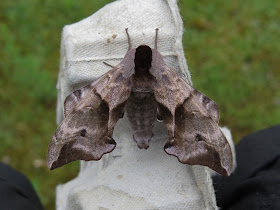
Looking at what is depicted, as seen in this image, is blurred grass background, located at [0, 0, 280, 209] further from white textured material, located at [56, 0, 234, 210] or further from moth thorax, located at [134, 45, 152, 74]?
moth thorax, located at [134, 45, 152, 74]

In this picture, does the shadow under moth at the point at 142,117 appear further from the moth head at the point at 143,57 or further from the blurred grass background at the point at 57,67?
the blurred grass background at the point at 57,67

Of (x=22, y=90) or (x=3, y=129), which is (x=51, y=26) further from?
(x=3, y=129)

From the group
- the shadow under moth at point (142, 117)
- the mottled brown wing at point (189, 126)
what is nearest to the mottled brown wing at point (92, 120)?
the shadow under moth at point (142, 117)

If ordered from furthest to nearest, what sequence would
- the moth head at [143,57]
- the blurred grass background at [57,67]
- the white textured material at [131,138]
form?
1. the blurred grass background at [57,67]
2. the white textured material at [131,138]
3. the moth head at [143,57]

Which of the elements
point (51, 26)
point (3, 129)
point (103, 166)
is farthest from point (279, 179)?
point (51, 26)

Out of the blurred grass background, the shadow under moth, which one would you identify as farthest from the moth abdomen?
the blurred grass background

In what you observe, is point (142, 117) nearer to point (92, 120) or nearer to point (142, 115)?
point (142, 115)

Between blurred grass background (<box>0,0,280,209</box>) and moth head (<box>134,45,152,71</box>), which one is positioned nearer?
moth head (<box>134,45,152,71</box>)
